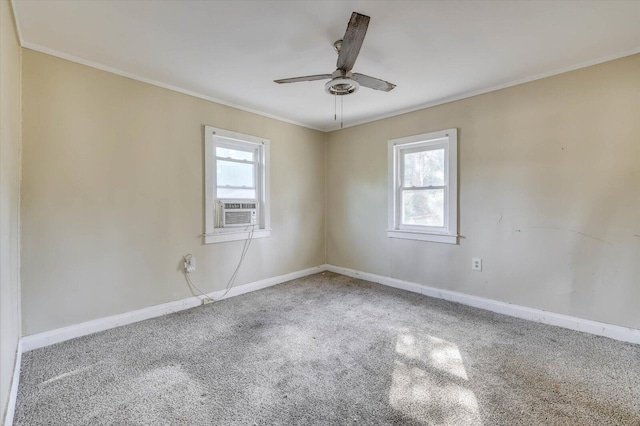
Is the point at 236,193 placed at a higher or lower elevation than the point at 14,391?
higher

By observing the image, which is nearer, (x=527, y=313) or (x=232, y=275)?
(x=527, y=313)

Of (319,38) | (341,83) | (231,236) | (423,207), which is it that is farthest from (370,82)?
(231,236)

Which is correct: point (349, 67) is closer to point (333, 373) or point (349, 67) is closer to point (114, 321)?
point (333, 373)

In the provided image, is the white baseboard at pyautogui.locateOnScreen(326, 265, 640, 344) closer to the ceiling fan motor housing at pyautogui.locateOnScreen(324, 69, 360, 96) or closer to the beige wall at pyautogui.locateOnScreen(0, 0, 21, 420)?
the ceiling fan motor housing at pyautogui.locateOnScreen(324, 69, 360, 96)

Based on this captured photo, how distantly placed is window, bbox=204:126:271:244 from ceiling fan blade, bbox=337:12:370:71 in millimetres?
1972

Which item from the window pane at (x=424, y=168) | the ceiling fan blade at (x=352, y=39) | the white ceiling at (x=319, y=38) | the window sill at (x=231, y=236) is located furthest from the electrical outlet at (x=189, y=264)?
the window pane at (x=424, y=168)

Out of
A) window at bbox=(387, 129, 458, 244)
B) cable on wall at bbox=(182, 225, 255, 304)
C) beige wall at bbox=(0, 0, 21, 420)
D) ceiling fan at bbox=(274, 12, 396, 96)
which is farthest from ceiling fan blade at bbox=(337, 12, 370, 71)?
cable on wall at bbox=(182, 225, 255, 304)

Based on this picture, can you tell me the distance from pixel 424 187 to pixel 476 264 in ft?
3.58

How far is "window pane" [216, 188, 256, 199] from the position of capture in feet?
11.4

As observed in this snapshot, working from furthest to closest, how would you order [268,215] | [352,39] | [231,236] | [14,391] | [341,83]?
[268,215]
[231,236]
[341,83]
[352,39]
[14,391]

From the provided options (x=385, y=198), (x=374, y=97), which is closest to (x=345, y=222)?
(x=385, y=198)

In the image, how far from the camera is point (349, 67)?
6.57 ft

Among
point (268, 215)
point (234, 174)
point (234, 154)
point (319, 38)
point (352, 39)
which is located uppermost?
point (319, 38)

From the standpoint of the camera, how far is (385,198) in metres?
3.95
